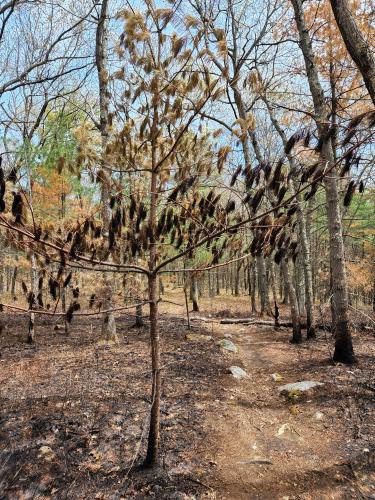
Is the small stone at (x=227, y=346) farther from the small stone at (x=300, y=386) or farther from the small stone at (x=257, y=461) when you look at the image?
the small stone at (x=257, y=461)

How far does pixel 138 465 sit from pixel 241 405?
2210 millimetres

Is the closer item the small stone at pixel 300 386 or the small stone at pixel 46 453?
the small stone at pixel 46 453

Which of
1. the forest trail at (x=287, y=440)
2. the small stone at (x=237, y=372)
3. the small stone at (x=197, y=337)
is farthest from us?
the small stone at (x=197, y=337)

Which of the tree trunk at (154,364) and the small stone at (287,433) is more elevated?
the tree trunk at (154,364)

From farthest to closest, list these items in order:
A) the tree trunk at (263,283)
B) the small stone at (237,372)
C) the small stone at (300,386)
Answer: the tree trunk at (263,283), the small stone at (237,372), the small stone at (300,386)

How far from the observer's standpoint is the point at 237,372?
23.1 ft

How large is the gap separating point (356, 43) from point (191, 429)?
518cm

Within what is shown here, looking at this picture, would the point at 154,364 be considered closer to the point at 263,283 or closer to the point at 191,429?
the point at 191,429

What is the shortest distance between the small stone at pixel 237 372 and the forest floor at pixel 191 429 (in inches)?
6.0

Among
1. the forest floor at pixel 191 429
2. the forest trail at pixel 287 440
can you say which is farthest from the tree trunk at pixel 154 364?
the forest trail at pixel 287 440

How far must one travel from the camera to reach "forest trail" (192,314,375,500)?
3480mm

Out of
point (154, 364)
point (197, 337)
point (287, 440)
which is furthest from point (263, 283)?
point (154, 364)

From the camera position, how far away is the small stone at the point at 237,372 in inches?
271

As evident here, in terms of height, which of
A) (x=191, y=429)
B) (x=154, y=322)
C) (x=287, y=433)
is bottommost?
(x=287, y=433)
